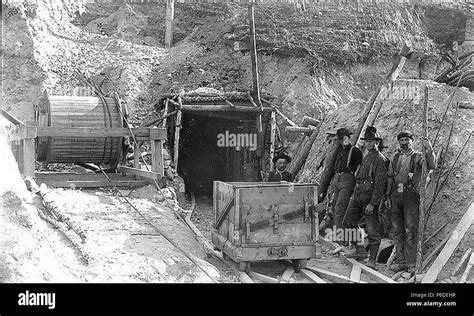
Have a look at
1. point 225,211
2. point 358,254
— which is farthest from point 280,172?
point 225,211

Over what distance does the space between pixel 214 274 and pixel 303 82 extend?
10245 millimetres

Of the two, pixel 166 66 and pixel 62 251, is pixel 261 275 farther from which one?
pixel 166 66

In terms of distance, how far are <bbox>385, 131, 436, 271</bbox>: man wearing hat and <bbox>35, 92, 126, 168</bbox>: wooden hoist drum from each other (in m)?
5.69

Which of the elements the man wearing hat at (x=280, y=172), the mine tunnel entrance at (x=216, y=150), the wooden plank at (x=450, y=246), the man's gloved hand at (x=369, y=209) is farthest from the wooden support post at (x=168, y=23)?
the wooden plank at (x=450, y=246)

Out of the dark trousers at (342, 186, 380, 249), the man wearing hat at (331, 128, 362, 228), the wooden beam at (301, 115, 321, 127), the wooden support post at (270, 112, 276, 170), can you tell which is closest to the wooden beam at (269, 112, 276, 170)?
the wooden support post at (270, 112, 276, 170)

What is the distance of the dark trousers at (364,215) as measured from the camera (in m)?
8.39

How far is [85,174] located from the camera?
1115 centimetres

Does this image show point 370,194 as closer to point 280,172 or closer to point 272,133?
point 280,172

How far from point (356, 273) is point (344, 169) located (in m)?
1.84

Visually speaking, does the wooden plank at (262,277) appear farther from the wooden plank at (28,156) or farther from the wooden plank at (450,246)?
the wooden plank at (28,156)

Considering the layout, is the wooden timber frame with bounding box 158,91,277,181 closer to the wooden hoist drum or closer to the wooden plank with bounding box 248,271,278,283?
the wooden hoist drum

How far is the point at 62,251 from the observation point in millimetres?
6914

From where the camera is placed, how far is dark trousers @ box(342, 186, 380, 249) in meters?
8.39
